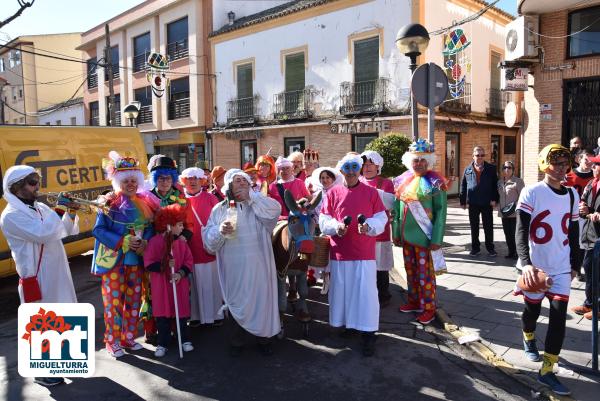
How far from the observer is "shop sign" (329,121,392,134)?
53.3 feet

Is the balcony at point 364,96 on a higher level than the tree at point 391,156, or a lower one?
higher

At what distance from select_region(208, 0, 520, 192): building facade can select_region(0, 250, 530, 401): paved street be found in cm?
1218

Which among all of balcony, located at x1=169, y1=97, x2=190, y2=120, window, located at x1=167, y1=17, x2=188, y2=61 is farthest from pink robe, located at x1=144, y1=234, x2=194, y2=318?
window, located at x1=167, y1=17, x2=188, y2=61

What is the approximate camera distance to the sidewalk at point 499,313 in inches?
155

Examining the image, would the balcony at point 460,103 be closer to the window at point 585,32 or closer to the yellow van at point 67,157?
the window at point 585,32

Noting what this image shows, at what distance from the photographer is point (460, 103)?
56.2ft

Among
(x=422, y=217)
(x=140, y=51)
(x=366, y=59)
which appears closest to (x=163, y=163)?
(x=422, y=217)

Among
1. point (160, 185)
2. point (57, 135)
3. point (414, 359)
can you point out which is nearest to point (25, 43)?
point (57, 135)

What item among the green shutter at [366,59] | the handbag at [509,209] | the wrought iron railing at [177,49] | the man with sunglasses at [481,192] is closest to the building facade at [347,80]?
the green shutter at [366,59]

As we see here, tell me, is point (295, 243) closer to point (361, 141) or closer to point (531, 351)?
point (531, 351)

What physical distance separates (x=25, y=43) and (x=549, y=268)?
39.5m

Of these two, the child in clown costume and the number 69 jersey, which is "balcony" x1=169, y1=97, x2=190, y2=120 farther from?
the number 69 jersey

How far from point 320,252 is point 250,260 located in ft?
2.25

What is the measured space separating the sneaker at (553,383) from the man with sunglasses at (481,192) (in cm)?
457
